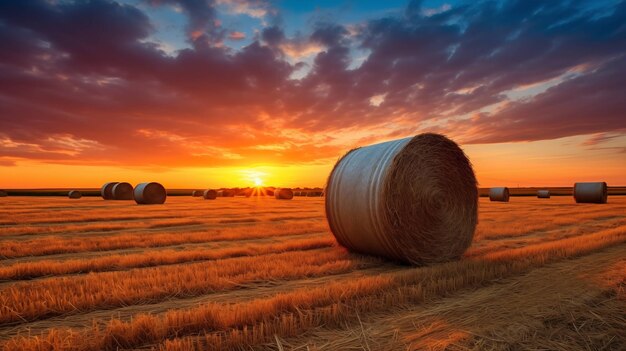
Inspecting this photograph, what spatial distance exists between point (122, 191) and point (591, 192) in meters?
36.7

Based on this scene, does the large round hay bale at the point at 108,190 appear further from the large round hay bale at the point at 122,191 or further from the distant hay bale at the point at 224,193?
the distant hay bale at the point at 224,193

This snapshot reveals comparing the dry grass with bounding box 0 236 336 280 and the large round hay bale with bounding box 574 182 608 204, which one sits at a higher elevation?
the large round hay bale with bounding box 574 182 608 204

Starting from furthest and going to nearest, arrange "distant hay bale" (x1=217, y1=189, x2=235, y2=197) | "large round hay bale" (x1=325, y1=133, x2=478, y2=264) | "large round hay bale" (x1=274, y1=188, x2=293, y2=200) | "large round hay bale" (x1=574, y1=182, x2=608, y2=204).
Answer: "distant hay bale" (x1=217, y1=189, x2=235, y2=197) → "large round hay bale" (x1=274, y1=188, x2=293, y2=200) → "large round hay bale" (x1=574, y1=182, x2=608, y2=204) → "large round hay bale" (x1=325, y1=133, x2=478, y2=264)

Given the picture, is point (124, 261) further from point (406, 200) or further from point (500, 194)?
point (500, 194)

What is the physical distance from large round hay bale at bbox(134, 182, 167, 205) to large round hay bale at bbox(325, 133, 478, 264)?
72.3 ft

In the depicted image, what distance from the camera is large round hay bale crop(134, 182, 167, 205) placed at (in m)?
26.9

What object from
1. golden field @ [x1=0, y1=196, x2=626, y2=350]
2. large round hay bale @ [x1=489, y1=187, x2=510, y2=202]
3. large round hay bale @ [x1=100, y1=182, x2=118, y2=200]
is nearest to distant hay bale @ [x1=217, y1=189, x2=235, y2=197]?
large round hay bale @ [x1=100, y1=182, x2=118, y2=200]

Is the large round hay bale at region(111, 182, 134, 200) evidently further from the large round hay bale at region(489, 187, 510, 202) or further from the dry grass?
the large round hay bale at region(489, 187, 510, 202)

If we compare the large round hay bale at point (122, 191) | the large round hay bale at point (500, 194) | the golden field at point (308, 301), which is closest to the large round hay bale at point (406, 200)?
the golden field at point (308, 301)

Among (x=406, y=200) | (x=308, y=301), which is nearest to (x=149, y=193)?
(x=406, y=200)

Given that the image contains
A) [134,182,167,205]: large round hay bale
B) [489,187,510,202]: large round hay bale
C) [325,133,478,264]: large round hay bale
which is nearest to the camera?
[325,133,478,264]: large round hay bale

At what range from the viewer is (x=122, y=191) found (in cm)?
3378

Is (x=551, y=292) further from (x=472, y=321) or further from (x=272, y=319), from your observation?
(x=272, y=319)

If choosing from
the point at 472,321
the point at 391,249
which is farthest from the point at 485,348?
the point at 391,249
